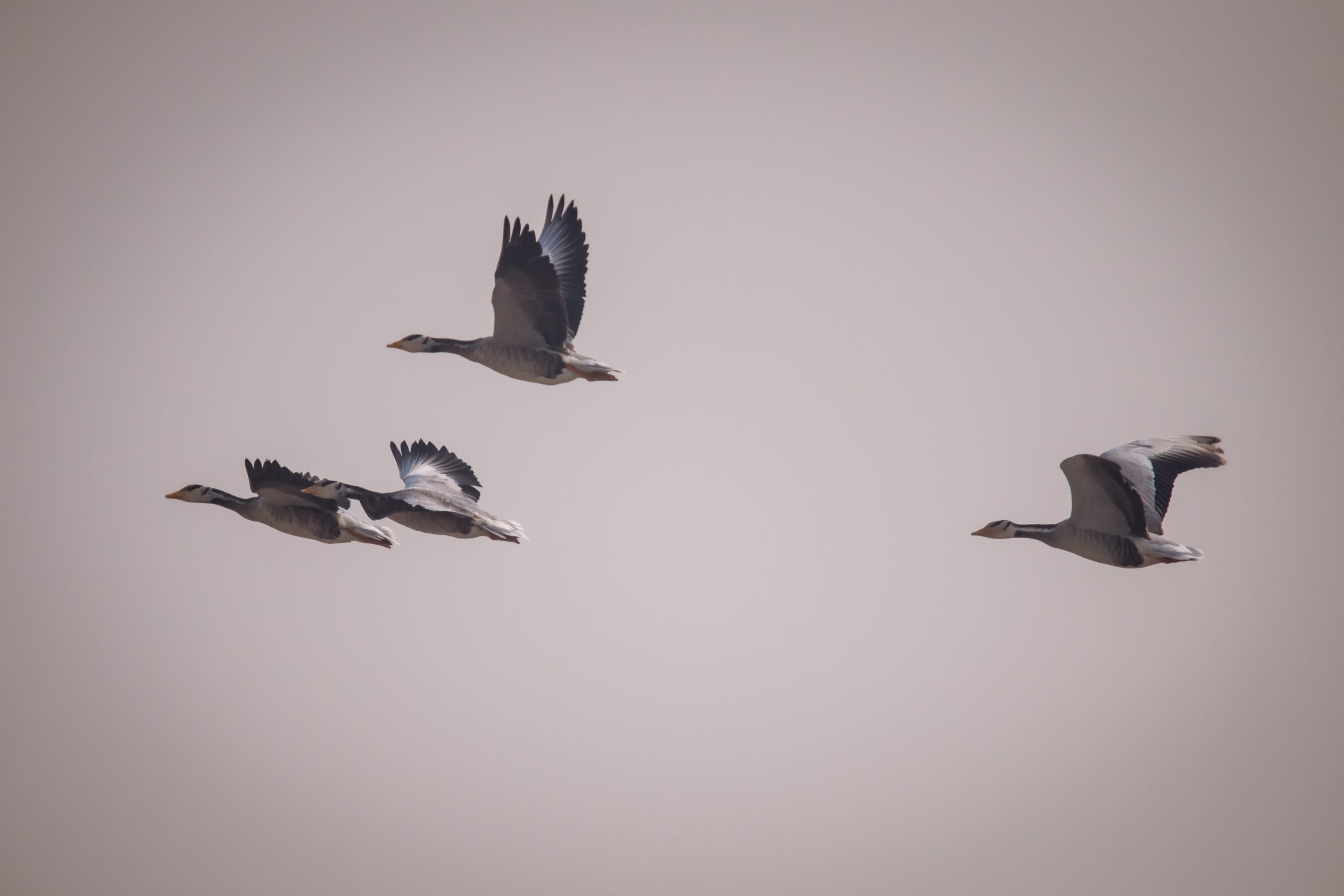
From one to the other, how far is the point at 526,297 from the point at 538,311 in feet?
0.76

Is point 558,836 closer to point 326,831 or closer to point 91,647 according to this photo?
point 326,831

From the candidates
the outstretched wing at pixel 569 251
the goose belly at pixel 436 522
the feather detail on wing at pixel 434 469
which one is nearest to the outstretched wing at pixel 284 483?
the goose belly at pixel 436 522

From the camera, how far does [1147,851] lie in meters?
54.2

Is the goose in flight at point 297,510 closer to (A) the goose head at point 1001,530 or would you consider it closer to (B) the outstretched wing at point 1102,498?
(A) the goose head at point 1001,530

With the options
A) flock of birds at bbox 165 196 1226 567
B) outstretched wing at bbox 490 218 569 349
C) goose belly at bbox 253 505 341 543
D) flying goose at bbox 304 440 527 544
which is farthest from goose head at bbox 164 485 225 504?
outstretched wing at bbox 490 218 569 349

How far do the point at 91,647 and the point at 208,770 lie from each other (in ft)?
66.6

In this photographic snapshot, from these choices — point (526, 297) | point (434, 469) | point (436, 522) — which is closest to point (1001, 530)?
point (526, 297)

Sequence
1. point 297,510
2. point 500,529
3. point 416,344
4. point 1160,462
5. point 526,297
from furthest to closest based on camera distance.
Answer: point 416,344, point 1160,462, point 526,297, point 500,529, point 297,510

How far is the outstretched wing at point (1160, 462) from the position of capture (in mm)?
15727

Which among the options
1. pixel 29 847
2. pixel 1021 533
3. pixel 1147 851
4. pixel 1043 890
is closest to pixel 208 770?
pixel 29 847

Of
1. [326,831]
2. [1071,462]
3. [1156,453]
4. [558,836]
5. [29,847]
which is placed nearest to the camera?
[1071,462]

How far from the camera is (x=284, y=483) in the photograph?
1386 cm

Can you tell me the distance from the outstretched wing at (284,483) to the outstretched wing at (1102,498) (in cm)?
837

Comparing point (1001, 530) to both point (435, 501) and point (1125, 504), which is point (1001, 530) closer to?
point (1125, 504)
